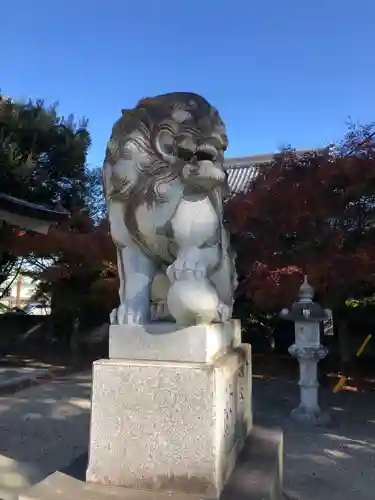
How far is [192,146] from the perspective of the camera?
196 centimetres

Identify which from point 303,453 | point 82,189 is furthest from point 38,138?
point 303,453

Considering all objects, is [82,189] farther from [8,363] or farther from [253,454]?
[253,454]

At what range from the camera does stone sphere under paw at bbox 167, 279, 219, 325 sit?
181cm

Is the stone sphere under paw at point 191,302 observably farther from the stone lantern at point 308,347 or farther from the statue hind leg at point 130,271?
the stone lantern at point 308,347

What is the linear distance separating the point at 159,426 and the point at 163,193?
3.18 ft

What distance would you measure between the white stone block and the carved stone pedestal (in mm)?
25

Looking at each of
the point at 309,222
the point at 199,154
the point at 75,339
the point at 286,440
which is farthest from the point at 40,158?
the point at 199,154

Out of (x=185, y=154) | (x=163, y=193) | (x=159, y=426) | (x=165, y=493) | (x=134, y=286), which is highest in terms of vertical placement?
(x=185, y=154)

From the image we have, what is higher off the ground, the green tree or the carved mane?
the green tree

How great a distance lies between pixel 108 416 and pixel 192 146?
3.94ft

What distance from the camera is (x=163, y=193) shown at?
1945 millimetres

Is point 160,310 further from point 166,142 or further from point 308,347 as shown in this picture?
point 308,347

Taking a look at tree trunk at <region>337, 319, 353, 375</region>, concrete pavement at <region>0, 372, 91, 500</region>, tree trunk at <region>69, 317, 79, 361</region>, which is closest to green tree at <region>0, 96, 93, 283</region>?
tree trunk at <region>69, 317, 79, 361</region>

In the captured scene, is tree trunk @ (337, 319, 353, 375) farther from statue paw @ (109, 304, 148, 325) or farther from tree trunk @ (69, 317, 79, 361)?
statue paw @ (109, 304, 148, 325)
